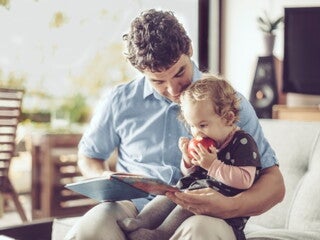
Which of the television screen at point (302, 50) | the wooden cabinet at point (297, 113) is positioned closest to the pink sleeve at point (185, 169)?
the wooden cabinet at point (297, 113)

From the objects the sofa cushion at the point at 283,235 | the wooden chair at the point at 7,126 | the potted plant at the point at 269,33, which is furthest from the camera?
the potted plant at the point at 269,33

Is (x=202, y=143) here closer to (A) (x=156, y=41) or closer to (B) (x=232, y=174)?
(B) (x=232, y=174)

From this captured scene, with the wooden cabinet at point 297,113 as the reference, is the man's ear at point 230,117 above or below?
above

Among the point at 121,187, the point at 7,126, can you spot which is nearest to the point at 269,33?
the point at 7,126

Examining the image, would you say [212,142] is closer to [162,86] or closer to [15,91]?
[162,86]

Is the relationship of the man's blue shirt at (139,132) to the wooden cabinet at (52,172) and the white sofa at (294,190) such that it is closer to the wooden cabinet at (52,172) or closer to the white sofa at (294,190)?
the white sofa at (294,190)

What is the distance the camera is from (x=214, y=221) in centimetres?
164

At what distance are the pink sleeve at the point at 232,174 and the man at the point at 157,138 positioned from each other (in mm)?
42

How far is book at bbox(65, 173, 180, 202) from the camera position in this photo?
64.8 inches

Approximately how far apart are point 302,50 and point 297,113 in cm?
45

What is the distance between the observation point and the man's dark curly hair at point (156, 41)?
1.84 m

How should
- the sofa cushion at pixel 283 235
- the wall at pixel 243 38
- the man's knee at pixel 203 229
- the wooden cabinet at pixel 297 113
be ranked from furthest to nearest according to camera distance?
the wall at pixel 243 38, the wooden cabinet at pixel 297 113, the sofa cushion at pixel 283 235, the man's knee at pixel 203 229

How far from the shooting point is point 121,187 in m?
1.75

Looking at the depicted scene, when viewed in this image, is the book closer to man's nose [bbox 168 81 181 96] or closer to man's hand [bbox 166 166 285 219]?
man's hand [bbox 166 166 285 219]
